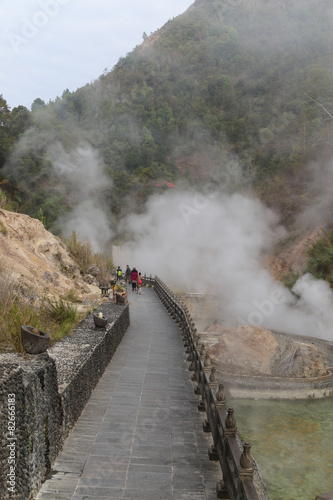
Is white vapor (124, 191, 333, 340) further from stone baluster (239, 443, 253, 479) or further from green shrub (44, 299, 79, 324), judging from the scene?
stone baluster (239, 443, 253, 479)

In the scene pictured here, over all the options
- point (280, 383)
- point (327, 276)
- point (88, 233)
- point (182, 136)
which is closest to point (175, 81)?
point (182, 136)

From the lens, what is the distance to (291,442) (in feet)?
35.3

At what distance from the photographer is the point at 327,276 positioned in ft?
84.1

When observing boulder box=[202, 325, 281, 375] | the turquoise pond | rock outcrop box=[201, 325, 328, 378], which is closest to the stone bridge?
the turquoise pond

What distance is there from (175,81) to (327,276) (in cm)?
6842

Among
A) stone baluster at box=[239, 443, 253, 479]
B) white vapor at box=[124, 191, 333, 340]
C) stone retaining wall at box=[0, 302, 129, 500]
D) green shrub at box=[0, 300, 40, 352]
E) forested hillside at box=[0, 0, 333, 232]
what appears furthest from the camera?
forested hillside at box=[0, 0, 333, 232]

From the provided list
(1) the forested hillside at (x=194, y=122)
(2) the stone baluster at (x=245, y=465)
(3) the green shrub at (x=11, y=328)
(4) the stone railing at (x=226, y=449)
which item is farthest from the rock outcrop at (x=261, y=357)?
(1) the forested hillside at (x=194, y=122)

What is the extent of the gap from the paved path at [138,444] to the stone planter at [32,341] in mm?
1302

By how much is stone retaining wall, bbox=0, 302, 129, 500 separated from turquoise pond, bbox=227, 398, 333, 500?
17.3ft

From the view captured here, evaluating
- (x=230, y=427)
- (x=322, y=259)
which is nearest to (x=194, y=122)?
(x=322, y=259)

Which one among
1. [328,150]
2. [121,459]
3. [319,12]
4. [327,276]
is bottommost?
[121,459]

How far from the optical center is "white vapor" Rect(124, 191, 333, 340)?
2556 centimetres

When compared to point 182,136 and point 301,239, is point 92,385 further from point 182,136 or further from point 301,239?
point 182,136

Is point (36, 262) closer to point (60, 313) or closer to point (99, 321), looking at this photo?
point (60, 313)
